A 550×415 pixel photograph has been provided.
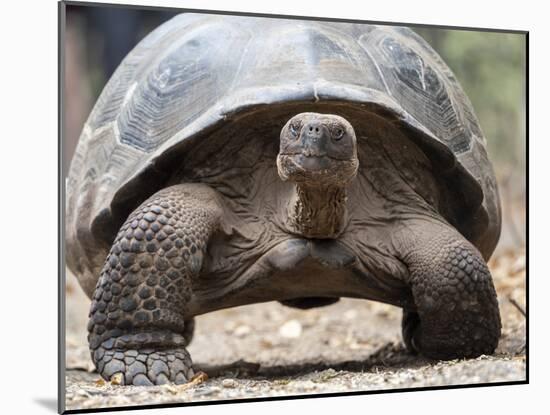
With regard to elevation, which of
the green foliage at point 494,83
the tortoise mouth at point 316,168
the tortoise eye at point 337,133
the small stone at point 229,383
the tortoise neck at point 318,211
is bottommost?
the small stone at point 229,383

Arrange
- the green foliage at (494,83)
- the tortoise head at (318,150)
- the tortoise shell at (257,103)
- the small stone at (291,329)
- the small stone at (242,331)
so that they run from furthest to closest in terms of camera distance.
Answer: the small stone at (242,331) < the small stone at (291,329) < the green foliage at (494,83) < the tortoise shell at (257,103) < the tortoise head at (318,150)

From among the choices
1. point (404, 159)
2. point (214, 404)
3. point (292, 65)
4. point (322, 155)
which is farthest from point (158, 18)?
point (214, 404)

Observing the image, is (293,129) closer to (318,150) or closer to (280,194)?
(318,150)

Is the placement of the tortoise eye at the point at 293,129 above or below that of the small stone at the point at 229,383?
above

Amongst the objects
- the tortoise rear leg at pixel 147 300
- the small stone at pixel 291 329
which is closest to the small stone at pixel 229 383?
the tortoise rear leg at pixel 147 300

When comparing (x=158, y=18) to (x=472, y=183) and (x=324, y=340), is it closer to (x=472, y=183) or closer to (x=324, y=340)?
(x=472, y=183)

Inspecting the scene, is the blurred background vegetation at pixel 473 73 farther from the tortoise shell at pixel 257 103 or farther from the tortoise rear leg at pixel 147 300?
the tortoise rear leg at pixel 147 300

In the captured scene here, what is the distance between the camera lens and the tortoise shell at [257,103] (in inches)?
152

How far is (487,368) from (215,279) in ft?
3.52

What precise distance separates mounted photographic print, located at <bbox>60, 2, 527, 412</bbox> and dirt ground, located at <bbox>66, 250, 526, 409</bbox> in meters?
0.01

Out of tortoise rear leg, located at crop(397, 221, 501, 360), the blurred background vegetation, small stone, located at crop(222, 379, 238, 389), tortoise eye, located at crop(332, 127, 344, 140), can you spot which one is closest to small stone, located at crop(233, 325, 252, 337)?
the blurred background vegetation

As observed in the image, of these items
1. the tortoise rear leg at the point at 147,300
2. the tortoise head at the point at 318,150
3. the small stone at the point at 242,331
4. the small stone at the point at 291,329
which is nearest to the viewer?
the tortoise head at the point at 318,150

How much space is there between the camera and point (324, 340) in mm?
5910

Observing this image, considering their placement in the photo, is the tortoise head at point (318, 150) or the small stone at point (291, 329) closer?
the tortoise head at point (318, 150)
